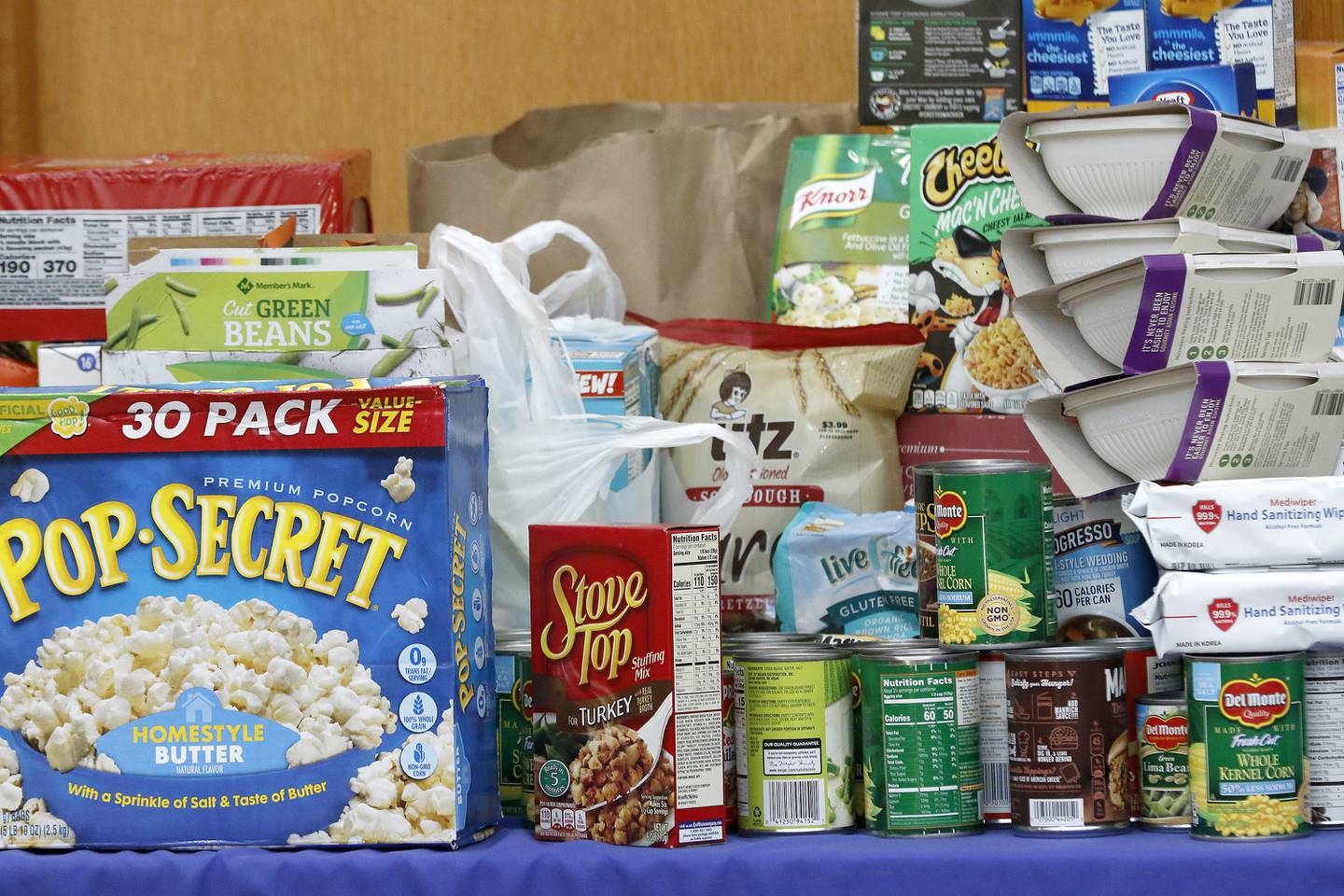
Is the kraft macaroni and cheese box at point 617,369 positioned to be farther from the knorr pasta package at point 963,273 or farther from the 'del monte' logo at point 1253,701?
the 'del monte' logo at point 1253,701

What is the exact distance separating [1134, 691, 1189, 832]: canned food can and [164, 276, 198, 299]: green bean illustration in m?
1.11

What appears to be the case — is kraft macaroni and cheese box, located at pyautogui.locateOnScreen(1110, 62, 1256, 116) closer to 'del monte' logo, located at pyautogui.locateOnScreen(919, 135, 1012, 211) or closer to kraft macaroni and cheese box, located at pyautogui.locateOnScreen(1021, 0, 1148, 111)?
kraft macaroni and cheese box, located at pyautogui.locateOnScreen(1021, 0, 1148, 111)

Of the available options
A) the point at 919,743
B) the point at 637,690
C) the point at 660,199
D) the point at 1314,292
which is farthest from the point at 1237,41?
the point at 637,690

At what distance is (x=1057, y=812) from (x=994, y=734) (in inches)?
3.8

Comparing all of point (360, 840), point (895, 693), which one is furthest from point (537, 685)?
point (895, 693)

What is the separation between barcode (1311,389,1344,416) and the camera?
5.48 feet

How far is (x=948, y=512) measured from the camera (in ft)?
5.28

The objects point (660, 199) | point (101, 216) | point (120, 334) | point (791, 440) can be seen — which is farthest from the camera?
point (660, 199)

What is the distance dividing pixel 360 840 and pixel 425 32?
183 centimetres

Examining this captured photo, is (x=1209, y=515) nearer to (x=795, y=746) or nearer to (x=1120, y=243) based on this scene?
(x=1120, y=243)

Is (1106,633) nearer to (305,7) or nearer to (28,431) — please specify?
(28,431)

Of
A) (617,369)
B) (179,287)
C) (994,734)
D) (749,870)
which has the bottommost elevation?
(749,870)

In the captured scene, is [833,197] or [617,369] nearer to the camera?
[617,369]

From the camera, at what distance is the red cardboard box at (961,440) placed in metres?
2.18
